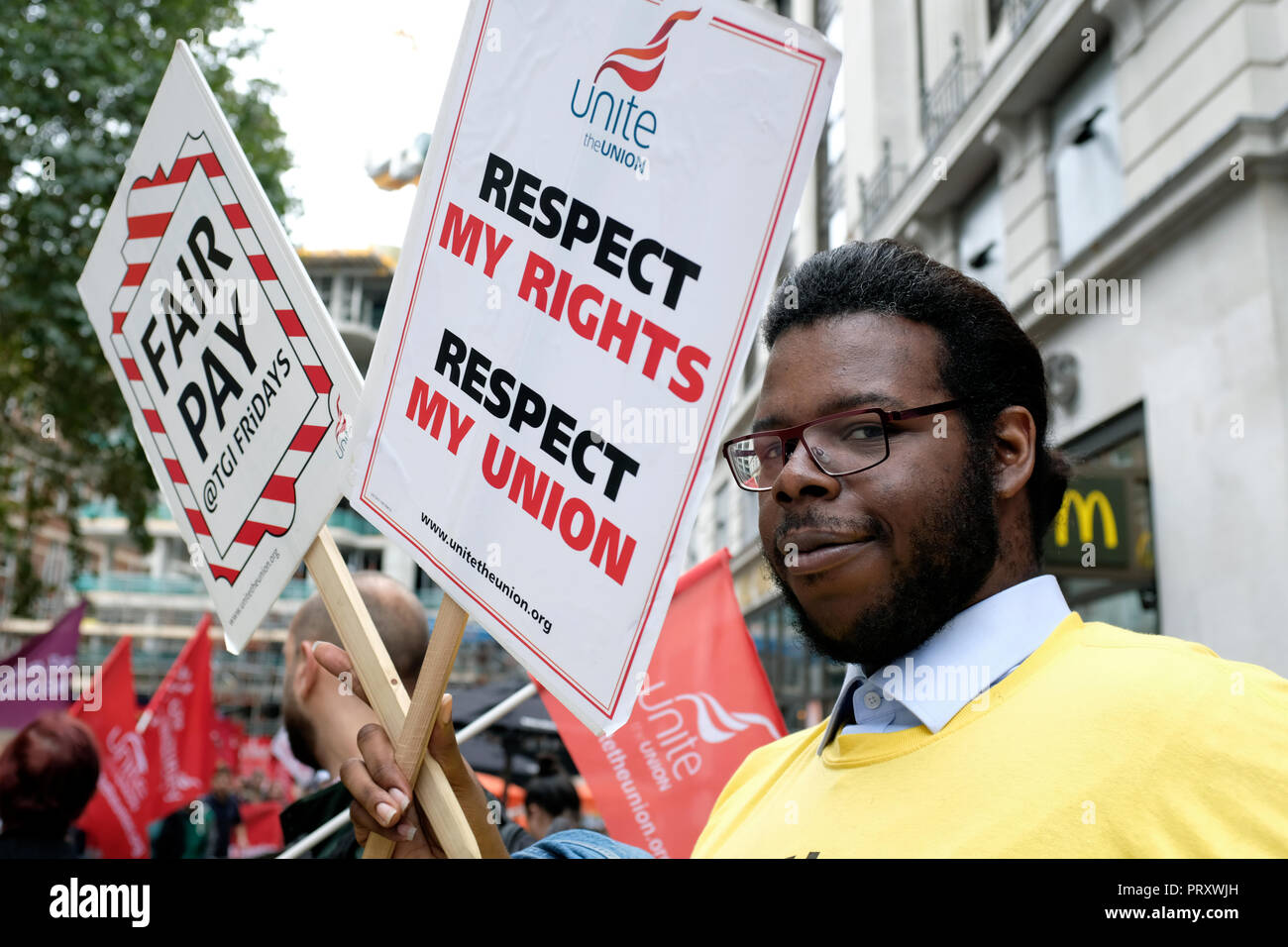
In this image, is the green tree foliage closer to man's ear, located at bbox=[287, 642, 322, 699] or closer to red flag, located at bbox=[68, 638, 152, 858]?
red flag, located at bbox=[68, 638, 152, 858]

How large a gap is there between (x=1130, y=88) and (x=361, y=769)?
8.84 metres

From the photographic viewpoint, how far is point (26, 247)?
1288 cm

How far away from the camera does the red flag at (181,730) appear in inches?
329

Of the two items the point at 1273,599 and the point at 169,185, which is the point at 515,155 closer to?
the point at 169,185

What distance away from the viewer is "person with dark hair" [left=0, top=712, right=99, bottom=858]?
3557 mm

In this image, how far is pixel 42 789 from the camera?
141 inches

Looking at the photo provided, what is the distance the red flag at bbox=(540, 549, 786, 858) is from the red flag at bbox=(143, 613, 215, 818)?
5.18m

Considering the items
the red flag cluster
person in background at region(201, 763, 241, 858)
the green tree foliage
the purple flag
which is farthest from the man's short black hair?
the green tree foliage

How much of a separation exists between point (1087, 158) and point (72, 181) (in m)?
9.97

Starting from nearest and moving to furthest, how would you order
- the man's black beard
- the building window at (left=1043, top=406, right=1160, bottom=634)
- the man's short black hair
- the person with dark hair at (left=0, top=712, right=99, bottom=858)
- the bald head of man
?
the man's black beard
the man's short black hair
the bald head of man
the person with dark hair at (left=0, top=712, right=99, bottom=858)
the building window at (left=1043, top=406, right=1160, bottom=634)

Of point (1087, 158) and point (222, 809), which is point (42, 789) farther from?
point (1087, 158)

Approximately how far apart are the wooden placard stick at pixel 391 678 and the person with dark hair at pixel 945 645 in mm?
55

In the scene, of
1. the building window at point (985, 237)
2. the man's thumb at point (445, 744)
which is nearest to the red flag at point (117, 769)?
the man's thumb at point (445, 744)
